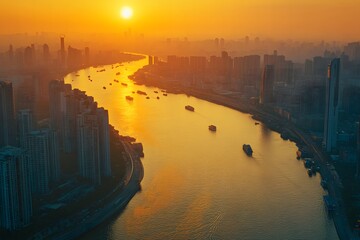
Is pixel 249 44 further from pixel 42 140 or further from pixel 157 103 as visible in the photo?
pixel 42 140

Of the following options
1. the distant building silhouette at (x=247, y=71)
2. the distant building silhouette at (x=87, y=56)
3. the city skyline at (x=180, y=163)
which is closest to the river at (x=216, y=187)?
the city skyline at (x=180, y=163)

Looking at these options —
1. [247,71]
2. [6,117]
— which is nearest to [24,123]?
[6,117]

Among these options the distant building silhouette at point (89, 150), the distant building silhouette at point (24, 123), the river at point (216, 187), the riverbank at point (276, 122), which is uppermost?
the distant building silhouette at point (24, 123)

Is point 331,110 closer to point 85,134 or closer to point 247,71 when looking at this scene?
point 85,134

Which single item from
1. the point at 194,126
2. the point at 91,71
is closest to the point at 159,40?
the point at 91,71

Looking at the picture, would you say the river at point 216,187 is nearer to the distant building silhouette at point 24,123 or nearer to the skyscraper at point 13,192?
the skyscraper at point 13,192

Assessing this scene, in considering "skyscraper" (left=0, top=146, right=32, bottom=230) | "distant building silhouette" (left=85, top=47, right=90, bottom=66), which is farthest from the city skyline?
"distant building silhouette" (left=85, top=47, right=90, bottom=66)
